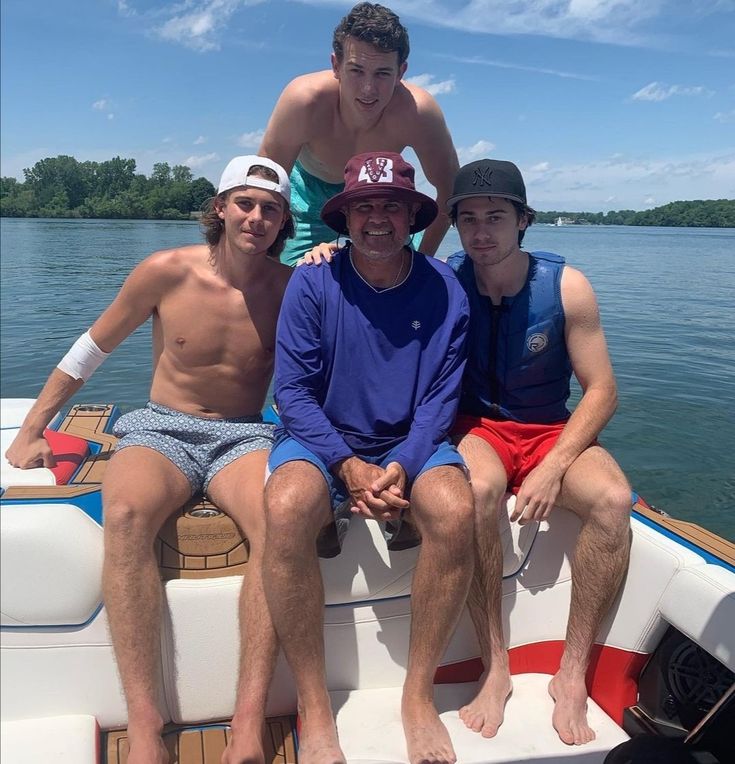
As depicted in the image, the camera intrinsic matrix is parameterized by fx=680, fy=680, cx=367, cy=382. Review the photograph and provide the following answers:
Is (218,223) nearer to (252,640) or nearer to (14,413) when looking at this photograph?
(14,413)

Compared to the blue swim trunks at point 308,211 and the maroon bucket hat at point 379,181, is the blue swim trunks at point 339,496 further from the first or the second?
the blue swim trunks at point 308,211

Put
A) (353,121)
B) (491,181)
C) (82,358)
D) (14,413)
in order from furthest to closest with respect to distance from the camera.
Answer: (353,121)
(14,413)
(82,358)
(491,181)

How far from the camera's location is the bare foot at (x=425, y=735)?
6.67 feet

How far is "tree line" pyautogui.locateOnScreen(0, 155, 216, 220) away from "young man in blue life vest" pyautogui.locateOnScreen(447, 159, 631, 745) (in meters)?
40.8

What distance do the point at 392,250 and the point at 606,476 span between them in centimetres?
107

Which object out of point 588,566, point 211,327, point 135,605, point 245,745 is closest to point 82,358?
point 211,327

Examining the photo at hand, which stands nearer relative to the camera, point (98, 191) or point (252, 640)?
point (252, 640)

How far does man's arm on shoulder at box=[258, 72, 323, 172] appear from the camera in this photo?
3311 mm

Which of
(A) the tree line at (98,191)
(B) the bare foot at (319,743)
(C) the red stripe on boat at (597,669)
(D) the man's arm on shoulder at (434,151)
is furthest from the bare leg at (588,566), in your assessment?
(A) the tree line at (98,191)

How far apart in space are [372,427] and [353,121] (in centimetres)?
169

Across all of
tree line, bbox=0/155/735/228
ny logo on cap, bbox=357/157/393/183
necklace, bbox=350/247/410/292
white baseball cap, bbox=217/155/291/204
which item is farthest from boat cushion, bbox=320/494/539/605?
tree line, bbox=0/155/735/228

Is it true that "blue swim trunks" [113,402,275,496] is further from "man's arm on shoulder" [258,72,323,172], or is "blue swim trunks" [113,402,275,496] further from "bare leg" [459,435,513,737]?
"man's arm on shoulder" [258,72,323,172]

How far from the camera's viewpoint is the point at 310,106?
3.31 m

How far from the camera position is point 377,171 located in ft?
7.55
